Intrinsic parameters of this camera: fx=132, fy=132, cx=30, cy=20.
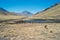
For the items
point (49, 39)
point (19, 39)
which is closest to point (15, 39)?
point (19, 39)

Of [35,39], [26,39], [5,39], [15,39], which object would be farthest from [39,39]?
[5,39]

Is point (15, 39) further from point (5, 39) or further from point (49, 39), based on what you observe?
point (49, 39)

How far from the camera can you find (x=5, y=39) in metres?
17.8

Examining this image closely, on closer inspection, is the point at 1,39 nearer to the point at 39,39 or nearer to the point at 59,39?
the point at 39,39

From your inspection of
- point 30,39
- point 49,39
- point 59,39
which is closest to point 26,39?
point 30,39

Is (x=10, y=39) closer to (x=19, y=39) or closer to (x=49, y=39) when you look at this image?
(x=19, y=39)

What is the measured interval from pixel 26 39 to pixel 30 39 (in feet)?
1.78

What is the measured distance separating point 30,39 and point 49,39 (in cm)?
261

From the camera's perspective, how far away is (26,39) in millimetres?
18000

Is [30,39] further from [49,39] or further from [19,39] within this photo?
[49,39]

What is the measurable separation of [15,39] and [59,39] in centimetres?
596

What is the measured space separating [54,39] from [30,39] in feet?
10.7

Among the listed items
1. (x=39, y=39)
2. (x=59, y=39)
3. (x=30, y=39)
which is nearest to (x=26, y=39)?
(x=30, y=39)

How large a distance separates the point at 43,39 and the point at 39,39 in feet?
1.80
